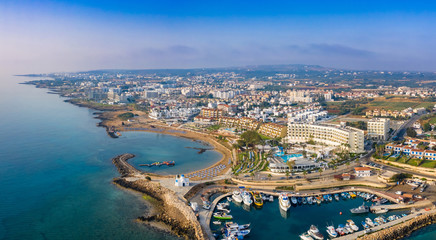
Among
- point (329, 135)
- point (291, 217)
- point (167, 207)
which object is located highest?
point (329, 135)

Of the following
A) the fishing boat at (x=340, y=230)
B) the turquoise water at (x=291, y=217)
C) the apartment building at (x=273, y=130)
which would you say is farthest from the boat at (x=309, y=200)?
the apartment building at (x=273, y=130)

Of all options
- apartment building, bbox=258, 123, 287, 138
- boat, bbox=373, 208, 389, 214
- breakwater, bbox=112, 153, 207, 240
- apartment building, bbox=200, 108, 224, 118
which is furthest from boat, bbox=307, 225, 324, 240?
Answer: apartment building, bbox=200, 108, 224, 118

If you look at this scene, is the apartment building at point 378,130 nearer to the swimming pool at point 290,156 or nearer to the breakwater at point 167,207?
the swimming pool at point 290,156

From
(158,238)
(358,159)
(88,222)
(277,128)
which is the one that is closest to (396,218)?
(358,159)

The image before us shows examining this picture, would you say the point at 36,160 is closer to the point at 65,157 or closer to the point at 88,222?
the point at 65,157

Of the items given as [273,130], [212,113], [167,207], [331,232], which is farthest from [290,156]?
[212,113]

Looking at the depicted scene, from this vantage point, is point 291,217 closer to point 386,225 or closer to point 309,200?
point 309,200

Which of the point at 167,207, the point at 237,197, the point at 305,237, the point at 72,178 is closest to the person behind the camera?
the point at 305,237
